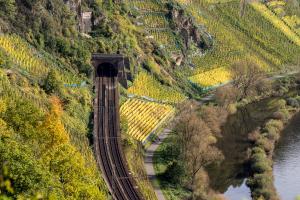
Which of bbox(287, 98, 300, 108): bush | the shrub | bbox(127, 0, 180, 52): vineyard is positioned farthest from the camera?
bbox(127, 0, 180, 52): vineyard

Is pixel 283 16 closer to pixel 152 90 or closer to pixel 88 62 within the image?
pixel 152 90

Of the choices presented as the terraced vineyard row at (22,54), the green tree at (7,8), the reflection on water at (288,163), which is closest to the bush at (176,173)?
the reflection on water at (288,163)

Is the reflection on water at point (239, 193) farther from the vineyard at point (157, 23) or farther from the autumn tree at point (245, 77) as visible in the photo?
the vineyard at point (157, 23)

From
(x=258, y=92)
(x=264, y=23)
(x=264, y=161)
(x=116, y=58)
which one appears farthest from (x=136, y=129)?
(x=264, y=23)

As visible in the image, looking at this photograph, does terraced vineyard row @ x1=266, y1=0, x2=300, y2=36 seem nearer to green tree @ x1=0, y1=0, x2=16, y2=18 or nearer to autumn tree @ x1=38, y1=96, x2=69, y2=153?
green tree @ x1=0, y1=0, x2=16, y2=18

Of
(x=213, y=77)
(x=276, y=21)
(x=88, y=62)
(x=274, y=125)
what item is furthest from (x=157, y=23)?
(x=276, y=21)

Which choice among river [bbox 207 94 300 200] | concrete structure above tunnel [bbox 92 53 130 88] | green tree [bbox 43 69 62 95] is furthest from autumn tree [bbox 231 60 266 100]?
green tree [bbox 43 69 62 95]
